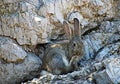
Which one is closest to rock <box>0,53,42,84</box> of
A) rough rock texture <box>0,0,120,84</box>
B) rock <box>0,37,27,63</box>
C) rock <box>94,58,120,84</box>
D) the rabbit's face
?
rough rock texture <box>0,0,120,84</box>

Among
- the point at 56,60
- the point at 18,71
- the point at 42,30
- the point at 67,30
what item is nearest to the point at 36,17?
the point at 42,30

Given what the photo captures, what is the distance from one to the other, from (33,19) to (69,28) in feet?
2.34

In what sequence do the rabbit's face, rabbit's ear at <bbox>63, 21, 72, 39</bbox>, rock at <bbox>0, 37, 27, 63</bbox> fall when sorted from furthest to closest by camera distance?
rock at <bbox>0, 37, 27, 63</bbox>, the rabbit's face, rabbit's ear at <bbox>63, 21, 72, 39</bbox>

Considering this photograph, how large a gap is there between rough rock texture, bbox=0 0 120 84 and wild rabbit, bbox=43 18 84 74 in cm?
19

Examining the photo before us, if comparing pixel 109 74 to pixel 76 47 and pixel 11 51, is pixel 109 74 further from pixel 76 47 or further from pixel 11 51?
pixel 11 51

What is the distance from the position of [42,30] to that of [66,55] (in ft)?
2.19

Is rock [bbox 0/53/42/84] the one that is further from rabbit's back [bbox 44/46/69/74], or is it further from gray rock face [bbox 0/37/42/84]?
rabbit's back [bbox 44/46/69/74]

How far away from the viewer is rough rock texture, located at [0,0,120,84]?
691 centimetres

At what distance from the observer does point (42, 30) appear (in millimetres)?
6957

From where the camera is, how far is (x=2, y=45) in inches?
278

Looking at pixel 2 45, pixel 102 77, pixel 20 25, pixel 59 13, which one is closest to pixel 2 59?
pixel 2 45

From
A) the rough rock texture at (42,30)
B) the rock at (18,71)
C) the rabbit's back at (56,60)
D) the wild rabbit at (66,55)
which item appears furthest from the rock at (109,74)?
the rock at (18,71)

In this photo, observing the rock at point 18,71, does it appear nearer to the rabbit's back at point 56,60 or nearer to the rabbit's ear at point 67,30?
the rabbit's back at point 56,60

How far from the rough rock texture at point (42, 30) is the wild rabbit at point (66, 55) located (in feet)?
0.62
